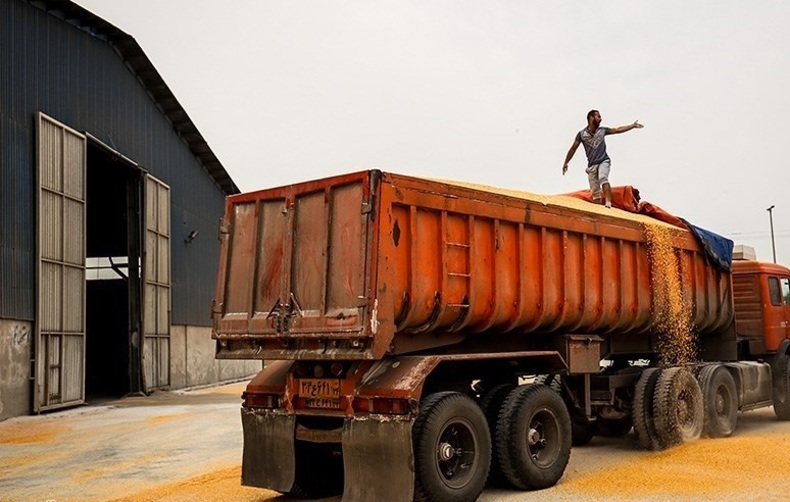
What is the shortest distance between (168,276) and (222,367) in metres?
6.53

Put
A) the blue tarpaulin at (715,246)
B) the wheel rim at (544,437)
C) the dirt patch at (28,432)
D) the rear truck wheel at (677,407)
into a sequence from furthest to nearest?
the dirt patch at (28,432), the blue tarpaulin at (715,246), the rear truck wheel at (677,407), the wheel rim at (544,437)

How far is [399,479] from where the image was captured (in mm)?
7445

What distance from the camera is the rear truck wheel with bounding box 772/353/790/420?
47.2 ft

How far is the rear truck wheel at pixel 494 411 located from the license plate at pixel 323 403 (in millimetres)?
1712

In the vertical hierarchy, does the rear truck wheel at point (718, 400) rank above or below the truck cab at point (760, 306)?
below

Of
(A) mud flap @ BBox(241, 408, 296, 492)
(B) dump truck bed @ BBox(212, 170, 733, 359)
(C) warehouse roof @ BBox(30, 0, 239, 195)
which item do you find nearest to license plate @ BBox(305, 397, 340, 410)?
(A) mud flap @ BBox(241, 408, 296, 492)

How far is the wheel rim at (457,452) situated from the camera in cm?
796

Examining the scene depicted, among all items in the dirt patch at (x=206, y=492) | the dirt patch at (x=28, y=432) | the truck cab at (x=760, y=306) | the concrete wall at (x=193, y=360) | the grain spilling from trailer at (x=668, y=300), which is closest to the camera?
the dirt patch at (x=206, y=492)

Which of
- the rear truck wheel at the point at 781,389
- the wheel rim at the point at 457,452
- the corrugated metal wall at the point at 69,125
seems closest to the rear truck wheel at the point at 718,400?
the rear truck wheel at the point at 781,389

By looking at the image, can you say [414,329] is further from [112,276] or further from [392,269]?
[112,276]

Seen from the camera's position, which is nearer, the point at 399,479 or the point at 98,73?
the point at 399,479

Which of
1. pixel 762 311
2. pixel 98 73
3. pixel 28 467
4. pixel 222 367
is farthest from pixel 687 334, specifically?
pixel 222 367

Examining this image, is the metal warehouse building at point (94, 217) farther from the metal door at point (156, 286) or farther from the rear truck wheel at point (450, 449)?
the rear truck wheel at point (450, 449)

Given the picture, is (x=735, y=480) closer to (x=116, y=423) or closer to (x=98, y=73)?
(x=116, y=423)
